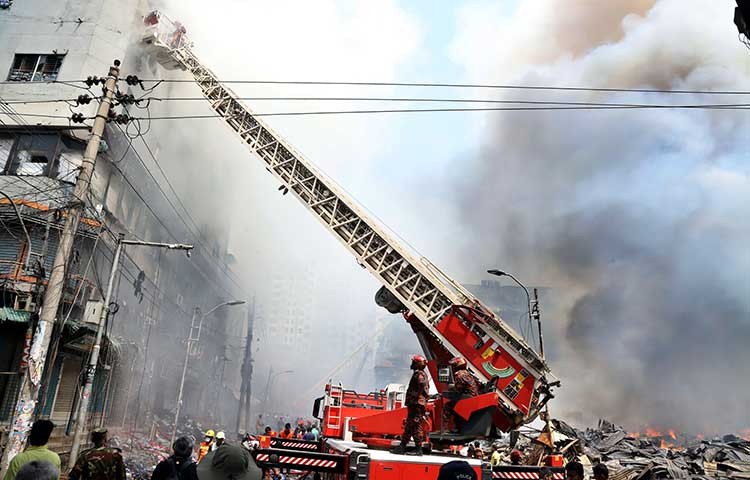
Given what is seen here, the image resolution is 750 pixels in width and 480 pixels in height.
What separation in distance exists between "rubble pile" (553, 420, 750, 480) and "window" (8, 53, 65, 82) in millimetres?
26841

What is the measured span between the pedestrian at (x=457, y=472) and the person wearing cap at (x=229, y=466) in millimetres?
1009

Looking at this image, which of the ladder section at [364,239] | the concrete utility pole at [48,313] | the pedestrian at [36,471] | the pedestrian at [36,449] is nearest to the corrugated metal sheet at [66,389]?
the concrete utility pole at [48,313]

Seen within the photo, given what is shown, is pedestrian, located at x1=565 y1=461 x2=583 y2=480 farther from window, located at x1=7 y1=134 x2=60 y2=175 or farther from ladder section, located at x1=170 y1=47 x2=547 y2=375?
window, located at x1=7 y1=134 x2=60 y2=175

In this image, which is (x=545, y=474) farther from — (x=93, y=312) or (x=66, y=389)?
(x=66, y=389)

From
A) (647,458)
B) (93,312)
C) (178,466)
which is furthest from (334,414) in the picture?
(647,458)

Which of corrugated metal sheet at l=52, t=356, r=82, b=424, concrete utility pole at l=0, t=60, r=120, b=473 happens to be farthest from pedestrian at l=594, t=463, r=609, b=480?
corrugated metal sheet at l=52, t=356, r=82, b=424

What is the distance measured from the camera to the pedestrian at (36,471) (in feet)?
8.03

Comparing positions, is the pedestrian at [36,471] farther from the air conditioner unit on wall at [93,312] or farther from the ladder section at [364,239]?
the air conditioner unit on wall at [93,312]

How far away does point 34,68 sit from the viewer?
21.3m

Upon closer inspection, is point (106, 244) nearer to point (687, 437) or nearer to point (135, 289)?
point (135, 289)

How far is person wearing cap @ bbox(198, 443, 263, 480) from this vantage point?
2408mm

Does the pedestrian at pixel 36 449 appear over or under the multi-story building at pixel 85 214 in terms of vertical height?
under

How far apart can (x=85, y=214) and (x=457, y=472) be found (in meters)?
19.1

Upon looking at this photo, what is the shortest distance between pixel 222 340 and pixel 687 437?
134ft
